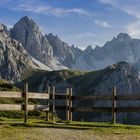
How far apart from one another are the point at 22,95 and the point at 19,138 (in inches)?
397

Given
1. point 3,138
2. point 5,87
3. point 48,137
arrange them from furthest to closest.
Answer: point 5,87 < point 48,137 < point 3,138

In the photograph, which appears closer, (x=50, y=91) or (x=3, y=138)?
(x=3, y=138)

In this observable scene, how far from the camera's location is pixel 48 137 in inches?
696

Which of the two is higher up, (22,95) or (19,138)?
(22,95)

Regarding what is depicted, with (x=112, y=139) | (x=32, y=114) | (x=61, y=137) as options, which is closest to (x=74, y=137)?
(x=61, y=137)

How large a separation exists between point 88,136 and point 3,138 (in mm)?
4389

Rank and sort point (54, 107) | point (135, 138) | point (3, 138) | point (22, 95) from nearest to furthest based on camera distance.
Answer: point (3, 138), point (135, 138), point (22, 95), point (54, 107)

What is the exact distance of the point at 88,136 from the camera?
18.8 metres

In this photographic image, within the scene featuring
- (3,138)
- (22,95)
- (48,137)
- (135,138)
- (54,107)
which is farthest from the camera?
(54,107)

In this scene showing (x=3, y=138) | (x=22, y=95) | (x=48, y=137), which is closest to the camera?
(x=3, y=138)

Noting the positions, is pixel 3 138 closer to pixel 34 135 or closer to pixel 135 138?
pixel 34 135

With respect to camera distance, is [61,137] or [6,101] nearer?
[61,137]

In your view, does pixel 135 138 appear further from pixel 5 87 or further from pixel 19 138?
pixel 5 87

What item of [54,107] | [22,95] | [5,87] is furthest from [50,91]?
[5,87]
